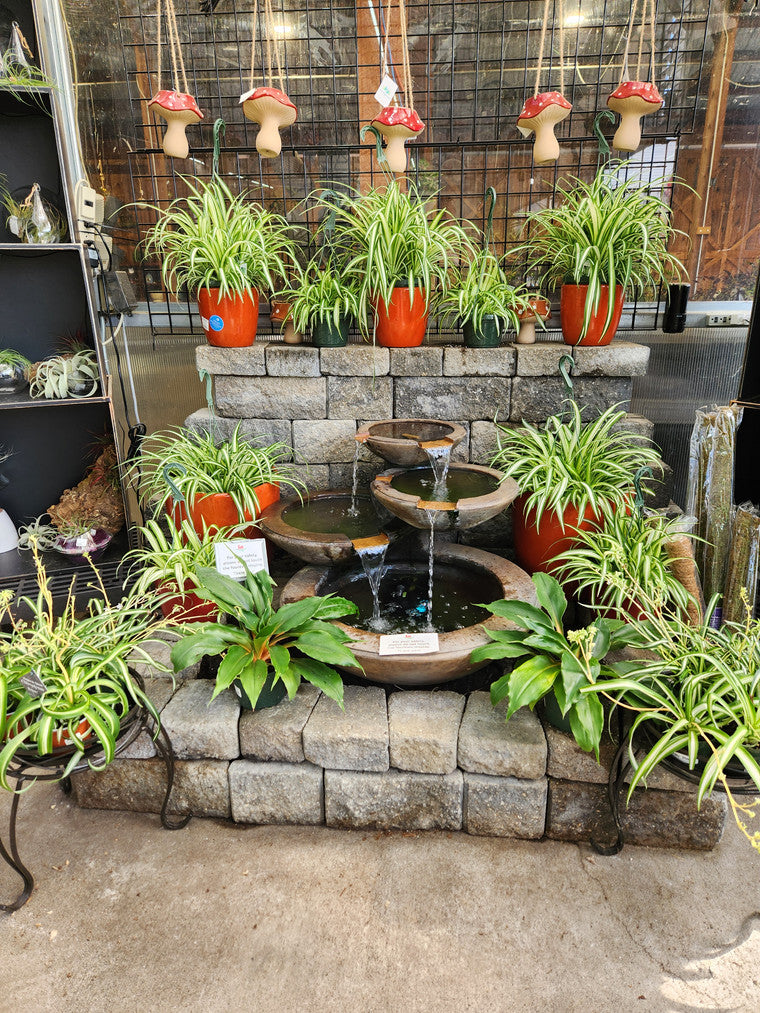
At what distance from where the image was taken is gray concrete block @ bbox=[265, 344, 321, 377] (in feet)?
8.36

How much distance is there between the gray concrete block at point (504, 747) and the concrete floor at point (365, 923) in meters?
0.22

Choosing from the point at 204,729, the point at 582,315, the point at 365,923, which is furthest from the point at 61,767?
the point at 582,315

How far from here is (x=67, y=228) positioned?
2.30 meters

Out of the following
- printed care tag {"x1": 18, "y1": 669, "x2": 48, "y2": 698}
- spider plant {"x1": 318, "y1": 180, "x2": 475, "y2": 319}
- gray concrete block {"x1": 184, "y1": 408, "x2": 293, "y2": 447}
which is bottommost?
printed care tag {"x1": 18, "y1": 669, "x2": 48, "y2": 698}

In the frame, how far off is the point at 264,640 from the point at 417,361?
53.9 inches

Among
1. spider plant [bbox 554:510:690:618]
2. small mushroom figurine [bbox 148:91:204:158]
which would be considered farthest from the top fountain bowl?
small mushroom figurine [bbox 148:91:204:158]

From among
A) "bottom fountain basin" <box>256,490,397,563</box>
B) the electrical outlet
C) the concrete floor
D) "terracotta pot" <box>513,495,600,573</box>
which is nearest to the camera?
the concrete floor

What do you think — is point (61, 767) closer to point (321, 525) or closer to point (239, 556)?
point (239, 556)

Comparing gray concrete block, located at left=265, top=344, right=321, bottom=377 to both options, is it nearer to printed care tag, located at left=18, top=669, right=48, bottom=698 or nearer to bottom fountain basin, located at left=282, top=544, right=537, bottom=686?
bottom fountain basin, located at left=282, top=544, right=537, bottom=686

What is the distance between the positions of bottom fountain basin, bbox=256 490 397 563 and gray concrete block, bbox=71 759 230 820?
69 cm

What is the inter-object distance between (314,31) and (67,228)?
6.89 ft

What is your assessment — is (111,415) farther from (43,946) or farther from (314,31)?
(314,31)

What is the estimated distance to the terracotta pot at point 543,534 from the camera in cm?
212

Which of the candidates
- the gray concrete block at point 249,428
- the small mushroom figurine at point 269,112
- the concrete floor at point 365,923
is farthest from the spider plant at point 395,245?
the concrete floor at point 365,923
